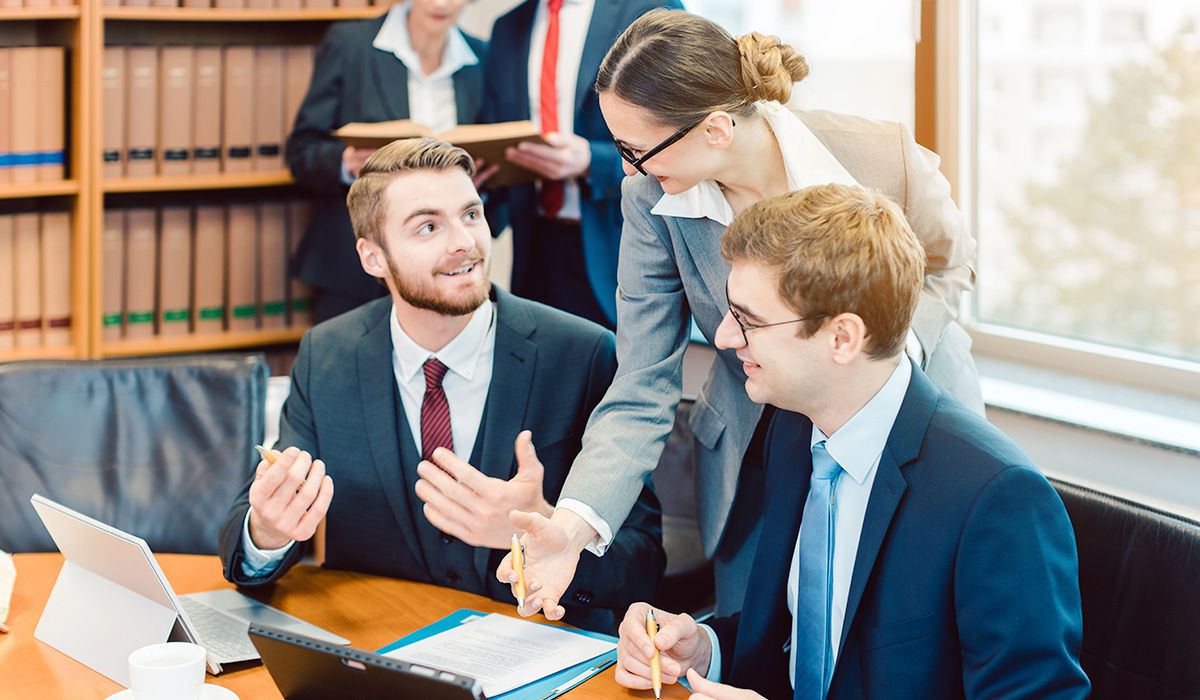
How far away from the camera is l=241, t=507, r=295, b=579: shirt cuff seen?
167cm

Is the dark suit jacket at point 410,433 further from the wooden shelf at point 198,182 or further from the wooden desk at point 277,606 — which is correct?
the wooden shelf at point 198,182

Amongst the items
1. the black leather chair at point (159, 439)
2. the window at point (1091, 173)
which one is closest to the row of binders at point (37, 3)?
the black leather chair at point (159, 439)

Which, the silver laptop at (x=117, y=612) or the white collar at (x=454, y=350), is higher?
the white collar at (x=454, y=350)

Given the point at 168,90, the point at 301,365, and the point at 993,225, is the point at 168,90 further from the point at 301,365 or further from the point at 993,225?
the point at 993,225

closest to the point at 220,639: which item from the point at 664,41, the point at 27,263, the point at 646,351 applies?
the point at 646,351

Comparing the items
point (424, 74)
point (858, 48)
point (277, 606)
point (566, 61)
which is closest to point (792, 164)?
point (277, 606)

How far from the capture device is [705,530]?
1.96 meters

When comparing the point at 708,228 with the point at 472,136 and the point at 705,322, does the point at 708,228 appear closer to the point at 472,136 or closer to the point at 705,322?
the point at 705,322

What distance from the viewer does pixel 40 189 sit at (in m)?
3.05

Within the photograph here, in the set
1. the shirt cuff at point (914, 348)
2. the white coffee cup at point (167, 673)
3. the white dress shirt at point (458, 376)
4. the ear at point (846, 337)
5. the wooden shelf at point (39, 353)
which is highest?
the ear at point (846, 337)

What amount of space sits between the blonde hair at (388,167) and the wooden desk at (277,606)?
2.21ft

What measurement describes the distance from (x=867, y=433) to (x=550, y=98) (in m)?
1.76

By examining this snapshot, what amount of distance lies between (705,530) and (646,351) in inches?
15.0

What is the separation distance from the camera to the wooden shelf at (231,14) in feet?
10.4
